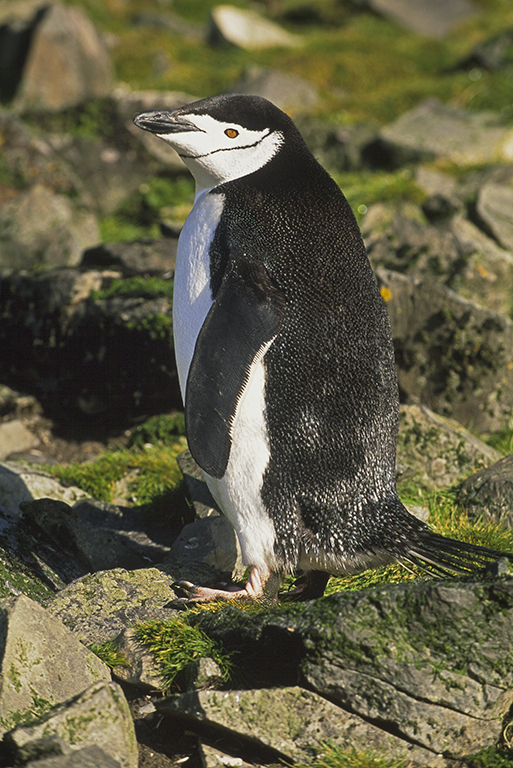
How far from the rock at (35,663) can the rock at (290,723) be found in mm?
388

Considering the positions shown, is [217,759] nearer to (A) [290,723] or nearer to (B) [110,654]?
(A) [290,723]

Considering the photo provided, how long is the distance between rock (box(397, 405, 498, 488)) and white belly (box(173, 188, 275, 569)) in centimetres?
149

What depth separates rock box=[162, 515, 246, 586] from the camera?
A: 3387 millimetres

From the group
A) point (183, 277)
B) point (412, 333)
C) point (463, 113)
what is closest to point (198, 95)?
point (463, 113)

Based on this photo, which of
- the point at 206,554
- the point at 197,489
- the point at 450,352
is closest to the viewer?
the point at 206,554

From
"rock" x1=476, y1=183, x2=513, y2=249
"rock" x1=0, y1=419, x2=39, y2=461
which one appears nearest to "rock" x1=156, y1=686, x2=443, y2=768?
"rock" x1=0, y1=419, x2=39, y2=461

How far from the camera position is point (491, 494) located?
152 inches

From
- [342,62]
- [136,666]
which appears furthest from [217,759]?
[342,62]

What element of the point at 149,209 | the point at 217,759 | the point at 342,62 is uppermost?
the point at 342,62

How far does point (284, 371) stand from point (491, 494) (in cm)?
146

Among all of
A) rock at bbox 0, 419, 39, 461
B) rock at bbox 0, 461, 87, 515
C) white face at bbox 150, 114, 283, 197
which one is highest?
white face at bbox 150, 114, 283, 197

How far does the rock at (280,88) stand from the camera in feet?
38.3

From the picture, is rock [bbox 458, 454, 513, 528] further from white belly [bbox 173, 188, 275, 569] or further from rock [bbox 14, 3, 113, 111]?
rock [bbox 14, 3, 113, 111]

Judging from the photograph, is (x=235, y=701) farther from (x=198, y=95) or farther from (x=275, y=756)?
(x=198, y=95)
